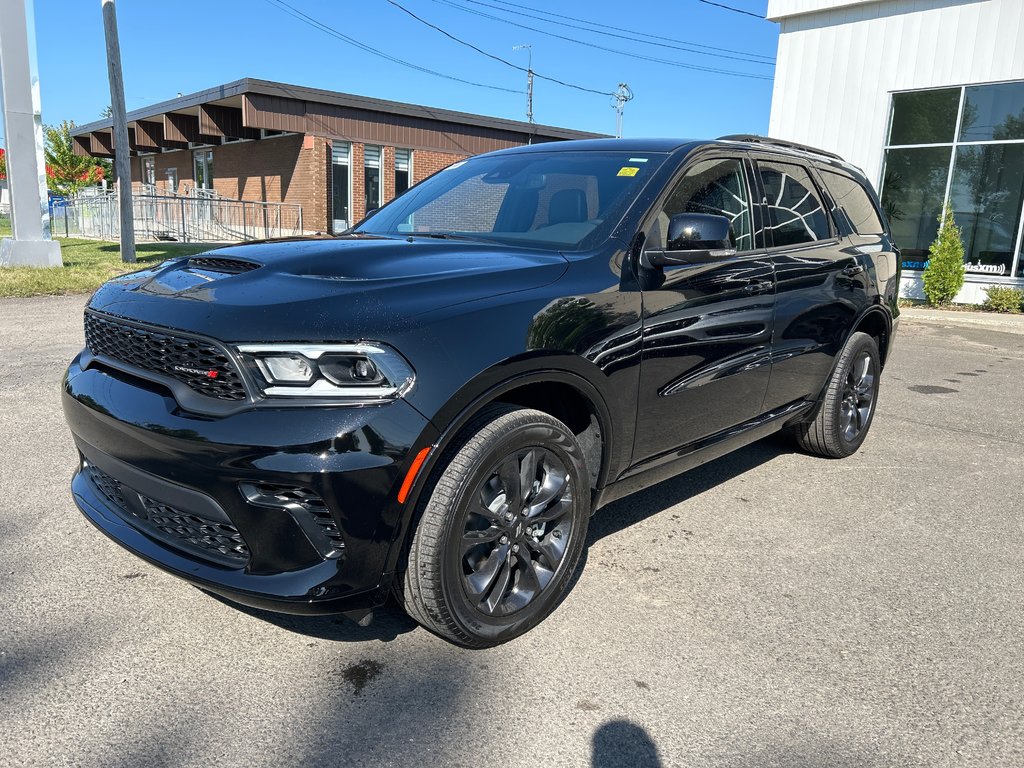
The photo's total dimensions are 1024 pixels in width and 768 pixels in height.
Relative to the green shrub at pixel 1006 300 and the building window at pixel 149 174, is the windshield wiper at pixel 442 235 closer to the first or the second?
the green shrub at pixel 1006 300

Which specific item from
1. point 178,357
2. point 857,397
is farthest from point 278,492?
point 857,397

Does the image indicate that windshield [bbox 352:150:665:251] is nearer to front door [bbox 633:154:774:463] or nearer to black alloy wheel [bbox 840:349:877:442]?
front door [bbox 633:154:774:463]

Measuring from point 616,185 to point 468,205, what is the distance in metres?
0.78

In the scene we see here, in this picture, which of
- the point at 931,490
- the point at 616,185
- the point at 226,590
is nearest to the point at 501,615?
the point at 226,590

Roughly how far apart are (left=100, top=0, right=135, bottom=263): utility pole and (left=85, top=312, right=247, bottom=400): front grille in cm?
1257

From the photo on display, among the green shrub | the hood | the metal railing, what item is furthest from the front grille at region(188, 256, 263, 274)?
the metal railing

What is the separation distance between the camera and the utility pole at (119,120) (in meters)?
13.6

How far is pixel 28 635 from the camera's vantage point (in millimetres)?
2619

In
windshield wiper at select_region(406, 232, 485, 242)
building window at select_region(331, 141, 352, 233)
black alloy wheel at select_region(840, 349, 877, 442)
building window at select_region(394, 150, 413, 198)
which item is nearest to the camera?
windshield wiper at select_region(406, 232, 485, 242)

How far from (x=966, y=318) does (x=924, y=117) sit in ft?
13.3

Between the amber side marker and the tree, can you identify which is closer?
the amber side marker

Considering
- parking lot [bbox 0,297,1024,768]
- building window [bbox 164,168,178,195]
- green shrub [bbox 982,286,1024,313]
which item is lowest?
parking lot [bbox 0,297,1024,768]

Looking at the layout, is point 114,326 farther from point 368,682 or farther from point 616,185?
point 616,185

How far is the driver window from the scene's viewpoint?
3207mm
